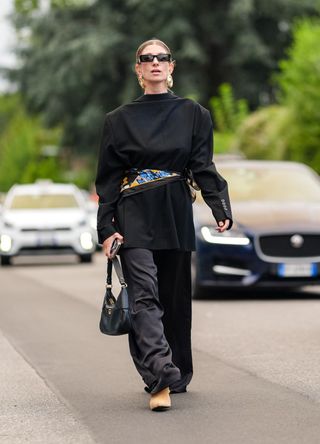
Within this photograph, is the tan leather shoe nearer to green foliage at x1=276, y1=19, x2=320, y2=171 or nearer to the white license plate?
the white license plate

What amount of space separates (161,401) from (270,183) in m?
8.71

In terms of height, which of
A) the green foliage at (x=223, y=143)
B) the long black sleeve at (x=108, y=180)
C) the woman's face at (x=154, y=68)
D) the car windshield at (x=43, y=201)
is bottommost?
the green foliage at (x=223, y=143)

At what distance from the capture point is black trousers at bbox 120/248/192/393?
710 cm

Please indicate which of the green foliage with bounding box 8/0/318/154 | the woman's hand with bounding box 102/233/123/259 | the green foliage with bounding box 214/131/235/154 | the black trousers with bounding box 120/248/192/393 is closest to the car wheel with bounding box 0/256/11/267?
the green foliage with bounding box 214/131/235/154

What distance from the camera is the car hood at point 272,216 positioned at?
1415 cm

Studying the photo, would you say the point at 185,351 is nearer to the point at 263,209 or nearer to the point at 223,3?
the point at 263,209

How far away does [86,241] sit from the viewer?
23.6 meters

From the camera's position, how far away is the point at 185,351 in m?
7.60

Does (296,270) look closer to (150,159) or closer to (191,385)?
(191,385)

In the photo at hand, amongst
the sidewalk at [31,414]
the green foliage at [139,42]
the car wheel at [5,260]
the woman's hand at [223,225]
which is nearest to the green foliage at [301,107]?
the car wheel at [5,260]

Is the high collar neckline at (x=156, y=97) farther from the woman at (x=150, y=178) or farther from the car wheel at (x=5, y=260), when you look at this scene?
the car wheel at (x=5, y=260)

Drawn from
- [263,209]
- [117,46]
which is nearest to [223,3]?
[117,46]

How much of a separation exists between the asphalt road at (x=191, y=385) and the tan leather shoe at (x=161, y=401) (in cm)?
5

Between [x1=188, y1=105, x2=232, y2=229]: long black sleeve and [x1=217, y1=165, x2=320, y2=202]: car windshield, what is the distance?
7673mm
